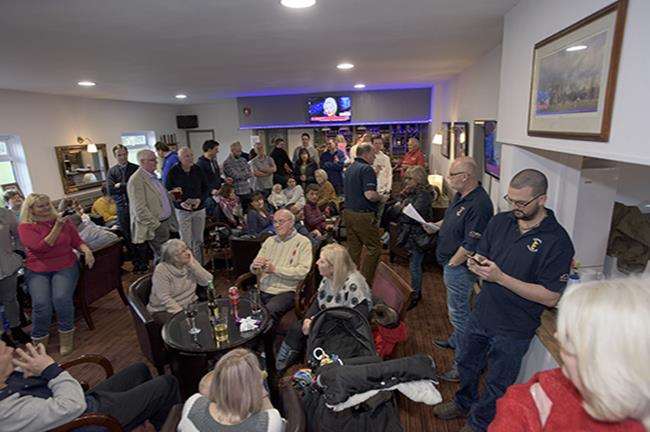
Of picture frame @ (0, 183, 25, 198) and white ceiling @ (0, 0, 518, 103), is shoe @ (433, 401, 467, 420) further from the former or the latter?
picture frame @ (0, 183, 25, 198)

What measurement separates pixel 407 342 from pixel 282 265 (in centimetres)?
135

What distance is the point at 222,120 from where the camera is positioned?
11547mm

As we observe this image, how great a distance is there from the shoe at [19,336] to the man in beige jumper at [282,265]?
244cm

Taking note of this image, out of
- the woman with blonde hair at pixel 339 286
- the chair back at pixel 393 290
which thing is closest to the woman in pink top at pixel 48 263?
the woman with blonde hair at pixel 339 286

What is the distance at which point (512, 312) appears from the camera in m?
1.95

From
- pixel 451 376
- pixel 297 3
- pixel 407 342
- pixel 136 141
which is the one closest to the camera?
pixel 297 3

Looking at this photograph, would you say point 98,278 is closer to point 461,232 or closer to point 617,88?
point 461,232

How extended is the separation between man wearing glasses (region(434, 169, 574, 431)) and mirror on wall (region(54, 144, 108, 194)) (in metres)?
8.30

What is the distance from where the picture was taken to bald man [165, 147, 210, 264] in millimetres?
4508

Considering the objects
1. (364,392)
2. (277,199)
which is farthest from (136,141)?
(364,392)

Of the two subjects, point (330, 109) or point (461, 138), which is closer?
point (461, 138)

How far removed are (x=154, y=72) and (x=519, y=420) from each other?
521cm

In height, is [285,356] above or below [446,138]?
below

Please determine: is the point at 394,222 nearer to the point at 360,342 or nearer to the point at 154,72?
the point at 360,342
